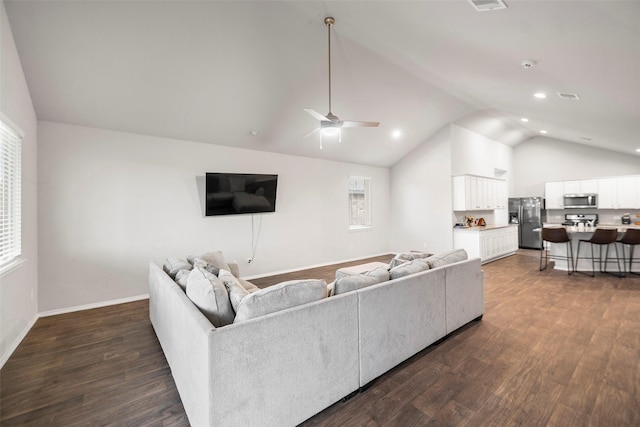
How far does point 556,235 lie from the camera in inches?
219

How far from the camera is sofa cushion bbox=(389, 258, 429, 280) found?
2.62 m

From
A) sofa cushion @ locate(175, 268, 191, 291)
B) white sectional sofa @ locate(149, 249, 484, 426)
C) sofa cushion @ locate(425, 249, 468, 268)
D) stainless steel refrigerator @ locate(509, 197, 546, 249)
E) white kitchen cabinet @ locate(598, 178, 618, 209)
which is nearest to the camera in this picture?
white sectional sofa @ locate(149, 249, 484, 426)

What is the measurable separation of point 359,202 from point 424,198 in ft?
5.67

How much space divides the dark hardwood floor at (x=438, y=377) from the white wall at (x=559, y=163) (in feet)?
19.7

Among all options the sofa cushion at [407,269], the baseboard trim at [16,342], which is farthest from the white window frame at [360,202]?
the baseboard trim at [16,342]

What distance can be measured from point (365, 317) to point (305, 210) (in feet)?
14.6

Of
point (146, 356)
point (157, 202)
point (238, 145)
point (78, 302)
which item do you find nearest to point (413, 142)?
point (238, 145)

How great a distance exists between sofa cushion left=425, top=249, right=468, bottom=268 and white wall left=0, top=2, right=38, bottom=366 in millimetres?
4125

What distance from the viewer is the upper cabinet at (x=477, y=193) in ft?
22.7

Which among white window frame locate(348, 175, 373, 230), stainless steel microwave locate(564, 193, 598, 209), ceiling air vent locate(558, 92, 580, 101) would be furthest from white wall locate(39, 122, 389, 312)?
stainless steel microwave locate(564, 193, 598, 209)

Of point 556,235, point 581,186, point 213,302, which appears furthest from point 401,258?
point 581,186

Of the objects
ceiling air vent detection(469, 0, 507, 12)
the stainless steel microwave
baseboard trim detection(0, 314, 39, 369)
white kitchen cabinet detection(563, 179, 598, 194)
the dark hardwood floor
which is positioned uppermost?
ceiling air vent detection(469, 0, 507, 12)

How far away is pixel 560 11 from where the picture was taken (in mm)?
2006

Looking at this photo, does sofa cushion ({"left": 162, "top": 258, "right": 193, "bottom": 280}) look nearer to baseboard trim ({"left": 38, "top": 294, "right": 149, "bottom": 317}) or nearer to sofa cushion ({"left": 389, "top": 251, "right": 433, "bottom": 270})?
baseboard trim ({"left": 38, "top": 294, "right": 149, "bottom": 317})
